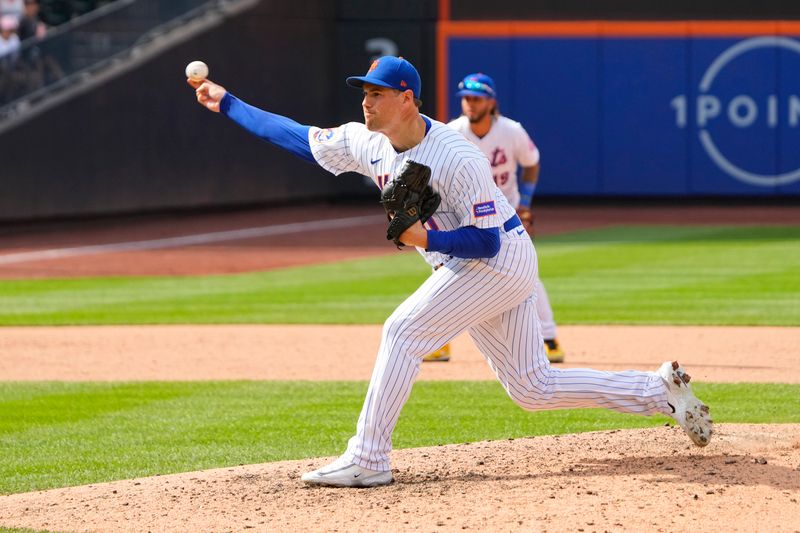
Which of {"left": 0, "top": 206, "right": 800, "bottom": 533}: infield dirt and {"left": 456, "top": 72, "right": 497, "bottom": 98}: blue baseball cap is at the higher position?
{"left": 456, "top": 72, "right": 497, "bottom": 98}: blue baseball cap

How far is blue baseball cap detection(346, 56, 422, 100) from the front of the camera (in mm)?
5426

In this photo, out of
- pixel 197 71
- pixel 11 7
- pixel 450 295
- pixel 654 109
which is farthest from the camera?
pixel 654 109

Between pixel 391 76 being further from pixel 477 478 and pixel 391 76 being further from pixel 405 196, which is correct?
pixel 477 478

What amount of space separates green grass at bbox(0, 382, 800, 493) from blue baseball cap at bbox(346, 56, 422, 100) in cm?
208

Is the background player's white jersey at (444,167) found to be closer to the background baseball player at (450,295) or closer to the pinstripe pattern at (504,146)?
the background baseball player at (450,295)

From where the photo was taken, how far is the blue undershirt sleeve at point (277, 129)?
19.7 feet

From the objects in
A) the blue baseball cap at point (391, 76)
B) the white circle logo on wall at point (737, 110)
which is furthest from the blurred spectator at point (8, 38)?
the blue baseball cap at point (391, 76)

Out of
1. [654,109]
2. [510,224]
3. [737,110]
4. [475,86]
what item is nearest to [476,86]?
[475,86]

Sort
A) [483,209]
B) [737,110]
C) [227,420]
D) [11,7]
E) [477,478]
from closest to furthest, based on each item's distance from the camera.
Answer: [483,209]
[477,478]
[227,420]
[11,7]
[737,110]

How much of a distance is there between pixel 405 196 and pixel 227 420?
283 centimetres

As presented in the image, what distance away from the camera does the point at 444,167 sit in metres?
5.45

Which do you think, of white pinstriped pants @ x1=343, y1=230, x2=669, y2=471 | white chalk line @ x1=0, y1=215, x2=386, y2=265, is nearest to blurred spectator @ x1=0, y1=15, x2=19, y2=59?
white chalk line @ x1=0, y1=215, x2=386, y2=265

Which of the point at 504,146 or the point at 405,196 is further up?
the point at 405,196

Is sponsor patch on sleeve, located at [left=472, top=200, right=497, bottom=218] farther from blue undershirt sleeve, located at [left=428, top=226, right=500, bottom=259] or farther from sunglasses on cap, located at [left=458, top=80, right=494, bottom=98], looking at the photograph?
sunglasses on cap, located at [left=458, top=80, right=494, bottom=98]
